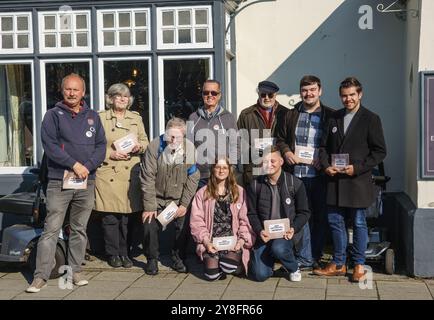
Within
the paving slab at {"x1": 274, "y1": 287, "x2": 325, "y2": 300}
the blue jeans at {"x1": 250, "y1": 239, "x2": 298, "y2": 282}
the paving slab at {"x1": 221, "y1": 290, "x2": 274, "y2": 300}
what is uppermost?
the blue jeans at {"x1": 250, "y1": 239, "x2": 298, "y2": 282}

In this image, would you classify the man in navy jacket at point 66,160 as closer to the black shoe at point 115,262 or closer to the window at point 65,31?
the black shoe at point 115,262

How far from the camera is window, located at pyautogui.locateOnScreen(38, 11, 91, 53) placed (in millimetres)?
7781

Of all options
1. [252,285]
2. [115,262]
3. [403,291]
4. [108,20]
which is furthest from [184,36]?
[403,291]

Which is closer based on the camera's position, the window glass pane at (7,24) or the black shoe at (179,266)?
the black shoe at (179,266)

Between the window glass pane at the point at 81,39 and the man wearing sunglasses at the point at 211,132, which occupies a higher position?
the window glass pane at the point at 81,39

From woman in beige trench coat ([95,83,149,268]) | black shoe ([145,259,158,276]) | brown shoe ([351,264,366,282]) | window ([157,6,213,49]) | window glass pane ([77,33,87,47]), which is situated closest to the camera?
brown shoe ([351,264,366,282])

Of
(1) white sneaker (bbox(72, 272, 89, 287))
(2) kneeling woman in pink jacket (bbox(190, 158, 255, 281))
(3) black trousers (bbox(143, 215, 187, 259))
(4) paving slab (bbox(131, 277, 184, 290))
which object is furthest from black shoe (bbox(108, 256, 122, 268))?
→ (2) kneeling woman in pink jacket (bbox(190, 158, 255, 281))

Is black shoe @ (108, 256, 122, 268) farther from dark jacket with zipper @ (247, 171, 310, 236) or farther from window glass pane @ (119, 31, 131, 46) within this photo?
window glass pane @ (119, 31, 131, 46)

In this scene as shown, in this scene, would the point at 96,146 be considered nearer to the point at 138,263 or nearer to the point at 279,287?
the point at 138,263

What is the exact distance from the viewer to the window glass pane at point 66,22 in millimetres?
7785

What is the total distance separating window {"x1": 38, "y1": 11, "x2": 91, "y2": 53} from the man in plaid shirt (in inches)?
105

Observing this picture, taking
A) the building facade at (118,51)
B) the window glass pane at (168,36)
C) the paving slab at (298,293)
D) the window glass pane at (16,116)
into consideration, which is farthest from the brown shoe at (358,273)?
the window glass pane at (16,116)

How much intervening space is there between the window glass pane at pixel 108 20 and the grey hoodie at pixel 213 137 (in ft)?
5.65

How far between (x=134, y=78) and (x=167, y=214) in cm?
200
